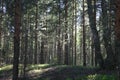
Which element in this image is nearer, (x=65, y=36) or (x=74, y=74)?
(x=74, y=74)

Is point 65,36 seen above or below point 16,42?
above

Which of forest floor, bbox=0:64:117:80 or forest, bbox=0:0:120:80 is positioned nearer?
forest floor, bbox=0:64:117:80

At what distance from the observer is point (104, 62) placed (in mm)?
18781

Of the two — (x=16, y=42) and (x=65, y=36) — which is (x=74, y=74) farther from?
(x=65, y=36)

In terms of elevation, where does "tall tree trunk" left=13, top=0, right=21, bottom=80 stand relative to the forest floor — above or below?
above

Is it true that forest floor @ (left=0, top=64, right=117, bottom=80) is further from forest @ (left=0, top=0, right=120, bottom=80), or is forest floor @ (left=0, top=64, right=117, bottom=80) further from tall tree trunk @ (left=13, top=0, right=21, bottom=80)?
tall tree trunk @ (left=13, top=0, right=21, bottom=80)

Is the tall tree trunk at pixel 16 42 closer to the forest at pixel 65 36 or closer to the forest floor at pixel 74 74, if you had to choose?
the forest at pixel 65 36

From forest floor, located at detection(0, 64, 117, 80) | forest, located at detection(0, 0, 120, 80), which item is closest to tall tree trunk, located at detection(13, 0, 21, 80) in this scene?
forest, located at detection(0, 0, 120, 80)

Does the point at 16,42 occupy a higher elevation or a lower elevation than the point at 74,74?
higher

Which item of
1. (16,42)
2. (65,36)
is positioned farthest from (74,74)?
(65,36)

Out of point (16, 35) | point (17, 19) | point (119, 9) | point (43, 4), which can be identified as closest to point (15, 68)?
point (16, 35)

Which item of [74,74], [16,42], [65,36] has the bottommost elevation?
[74,74]

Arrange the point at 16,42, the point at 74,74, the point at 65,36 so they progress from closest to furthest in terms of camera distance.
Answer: the point at 16,42 < the point at 74,74 < the point at 65,36

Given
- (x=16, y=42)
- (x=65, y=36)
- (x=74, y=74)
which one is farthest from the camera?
(x=65, y=36)
